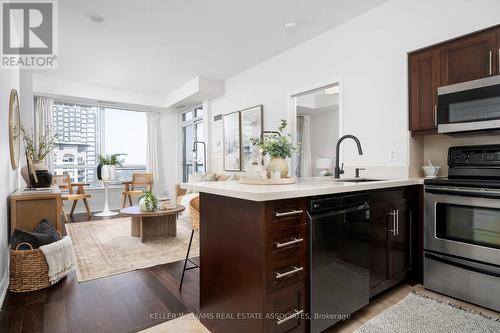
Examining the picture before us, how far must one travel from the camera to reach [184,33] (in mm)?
3555

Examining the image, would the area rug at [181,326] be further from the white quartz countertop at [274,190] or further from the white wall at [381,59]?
the white wall at [381,59]

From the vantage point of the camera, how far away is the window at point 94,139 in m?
6.18

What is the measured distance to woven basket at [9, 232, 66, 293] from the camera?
2293 mm

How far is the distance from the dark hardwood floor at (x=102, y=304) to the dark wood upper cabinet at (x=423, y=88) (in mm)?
2532

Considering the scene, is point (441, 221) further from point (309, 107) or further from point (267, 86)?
point (309, 107)

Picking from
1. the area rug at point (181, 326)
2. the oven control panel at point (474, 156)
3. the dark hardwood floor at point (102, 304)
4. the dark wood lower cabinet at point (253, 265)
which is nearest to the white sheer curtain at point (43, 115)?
the dark hardwood floor at point (102, 304)

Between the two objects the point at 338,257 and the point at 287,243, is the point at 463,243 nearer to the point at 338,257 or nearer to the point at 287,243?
the point at 338,257

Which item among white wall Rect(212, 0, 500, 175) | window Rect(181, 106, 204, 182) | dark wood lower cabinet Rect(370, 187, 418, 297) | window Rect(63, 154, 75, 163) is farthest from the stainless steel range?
window Rect(63, 154, 75, 163)

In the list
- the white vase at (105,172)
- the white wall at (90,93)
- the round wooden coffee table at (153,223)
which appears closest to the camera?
the round wooden coffee table at (153,223)

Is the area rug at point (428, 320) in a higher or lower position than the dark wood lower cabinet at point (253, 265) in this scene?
lower

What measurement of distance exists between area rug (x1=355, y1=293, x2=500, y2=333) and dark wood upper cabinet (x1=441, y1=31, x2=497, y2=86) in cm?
179

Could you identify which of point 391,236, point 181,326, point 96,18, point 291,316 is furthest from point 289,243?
point 96,18

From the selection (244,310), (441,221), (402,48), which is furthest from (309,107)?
(244,310)

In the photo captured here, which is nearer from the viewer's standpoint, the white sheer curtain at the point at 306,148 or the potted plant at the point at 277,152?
the potted plant at the point at 277,152
